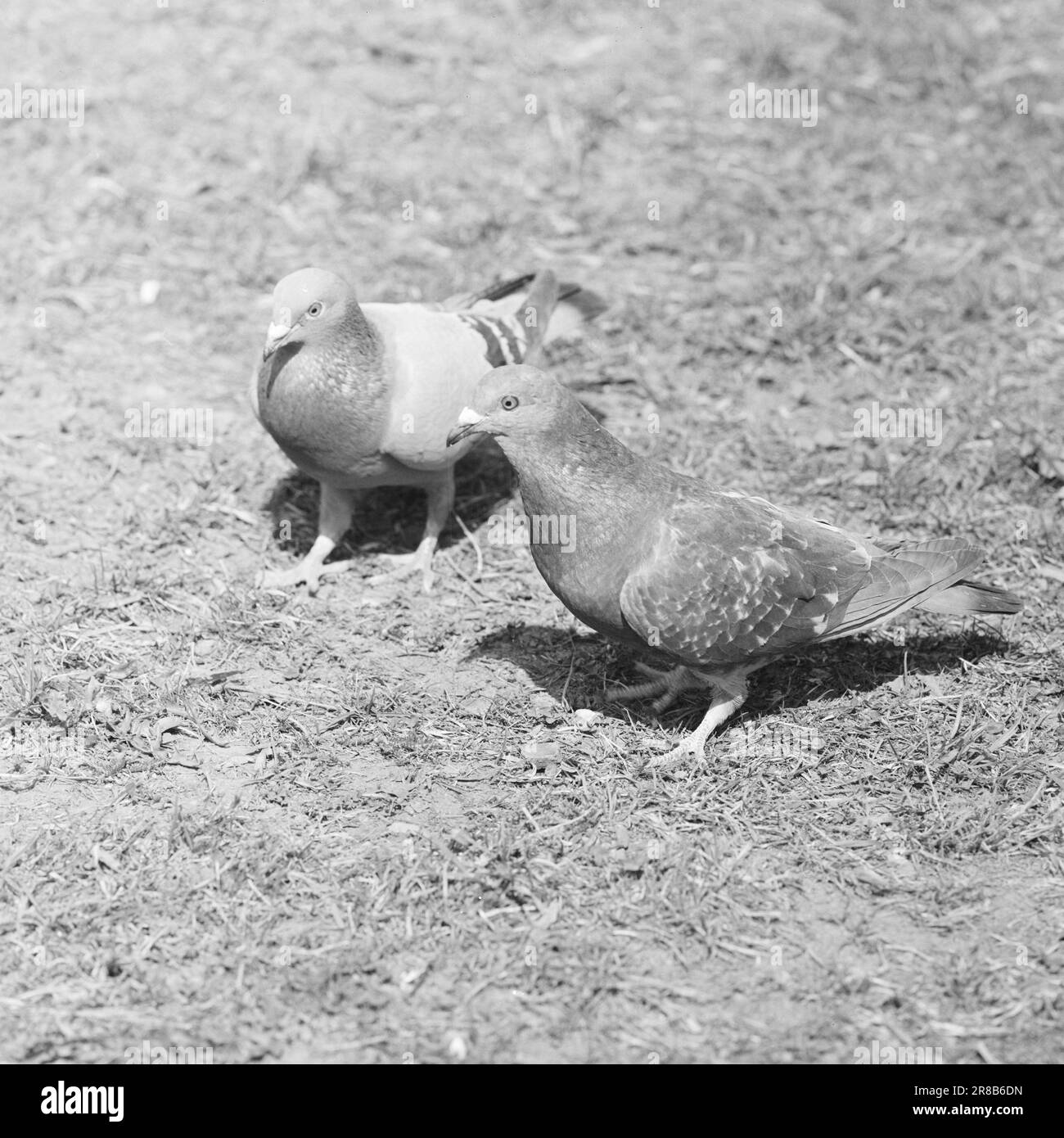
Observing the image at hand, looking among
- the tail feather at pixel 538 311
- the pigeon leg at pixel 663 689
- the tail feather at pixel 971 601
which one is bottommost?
the pigeon leg at pixel 663 689

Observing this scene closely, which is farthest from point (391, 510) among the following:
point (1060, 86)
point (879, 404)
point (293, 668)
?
point (1060, 86)

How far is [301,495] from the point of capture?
6.68 meters

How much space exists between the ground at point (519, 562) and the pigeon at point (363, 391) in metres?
0.28

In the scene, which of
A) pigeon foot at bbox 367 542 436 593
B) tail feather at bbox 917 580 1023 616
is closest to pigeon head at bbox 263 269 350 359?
pigeon foot at bbox 367 542 436 593

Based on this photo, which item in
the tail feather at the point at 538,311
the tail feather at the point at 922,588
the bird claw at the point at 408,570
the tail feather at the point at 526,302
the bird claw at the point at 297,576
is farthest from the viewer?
the tail feather at the point at 526,302

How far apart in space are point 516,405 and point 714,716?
139 cm

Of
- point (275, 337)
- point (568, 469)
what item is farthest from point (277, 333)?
point (568, 469)

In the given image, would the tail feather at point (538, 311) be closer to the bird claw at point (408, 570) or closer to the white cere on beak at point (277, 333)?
the bird claw at point (408, 570)

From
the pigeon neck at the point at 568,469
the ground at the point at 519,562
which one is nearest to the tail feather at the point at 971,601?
the ground at the point at 519,562

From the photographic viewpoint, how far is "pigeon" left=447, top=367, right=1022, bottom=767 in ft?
15.9

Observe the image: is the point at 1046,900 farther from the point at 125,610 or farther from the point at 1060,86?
the point at 1060,86

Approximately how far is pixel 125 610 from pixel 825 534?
2890 millimetres

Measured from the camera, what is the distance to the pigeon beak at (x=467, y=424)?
4867mm

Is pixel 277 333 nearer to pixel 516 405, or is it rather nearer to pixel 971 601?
pixel 516 405
